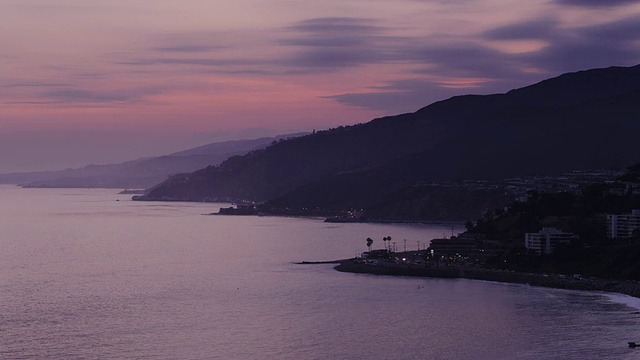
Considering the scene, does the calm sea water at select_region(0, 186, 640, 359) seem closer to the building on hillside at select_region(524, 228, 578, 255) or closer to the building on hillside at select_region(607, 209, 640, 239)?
the building on hillside at select_region(524, 228, 578, 255)

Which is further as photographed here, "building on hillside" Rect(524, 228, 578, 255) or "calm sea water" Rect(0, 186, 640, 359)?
"building on hillside" Rect(524, 228, 578, 255)

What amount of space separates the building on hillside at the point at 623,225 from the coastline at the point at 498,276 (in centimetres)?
995

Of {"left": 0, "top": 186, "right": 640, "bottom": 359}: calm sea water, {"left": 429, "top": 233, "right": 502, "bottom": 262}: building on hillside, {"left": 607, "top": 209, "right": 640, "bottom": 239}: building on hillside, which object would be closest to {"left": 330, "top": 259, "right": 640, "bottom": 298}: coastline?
{"left": 0, "top": 186, "right": 640, "bottom": 359}: calm sea water

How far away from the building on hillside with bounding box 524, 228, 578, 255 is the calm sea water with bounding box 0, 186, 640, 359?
8569mm

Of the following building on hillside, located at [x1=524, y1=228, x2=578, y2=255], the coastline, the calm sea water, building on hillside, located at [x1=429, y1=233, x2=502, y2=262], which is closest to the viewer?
the calm sea water

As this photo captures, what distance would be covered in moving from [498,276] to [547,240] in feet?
20.6

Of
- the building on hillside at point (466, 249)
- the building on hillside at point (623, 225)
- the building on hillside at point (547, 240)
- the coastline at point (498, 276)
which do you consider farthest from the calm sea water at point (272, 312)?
the building on hillside at point (623, 225)

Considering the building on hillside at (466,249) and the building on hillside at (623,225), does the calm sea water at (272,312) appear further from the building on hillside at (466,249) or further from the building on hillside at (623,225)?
the building on hillside at (623,225)

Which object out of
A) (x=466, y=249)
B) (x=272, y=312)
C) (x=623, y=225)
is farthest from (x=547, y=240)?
(x=272, y=312)

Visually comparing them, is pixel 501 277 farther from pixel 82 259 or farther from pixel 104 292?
pixel 82 259

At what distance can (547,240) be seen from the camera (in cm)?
7994

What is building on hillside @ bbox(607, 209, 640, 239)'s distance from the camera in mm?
81312

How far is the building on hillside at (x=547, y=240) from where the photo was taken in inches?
3140

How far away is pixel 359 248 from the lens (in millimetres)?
107062
